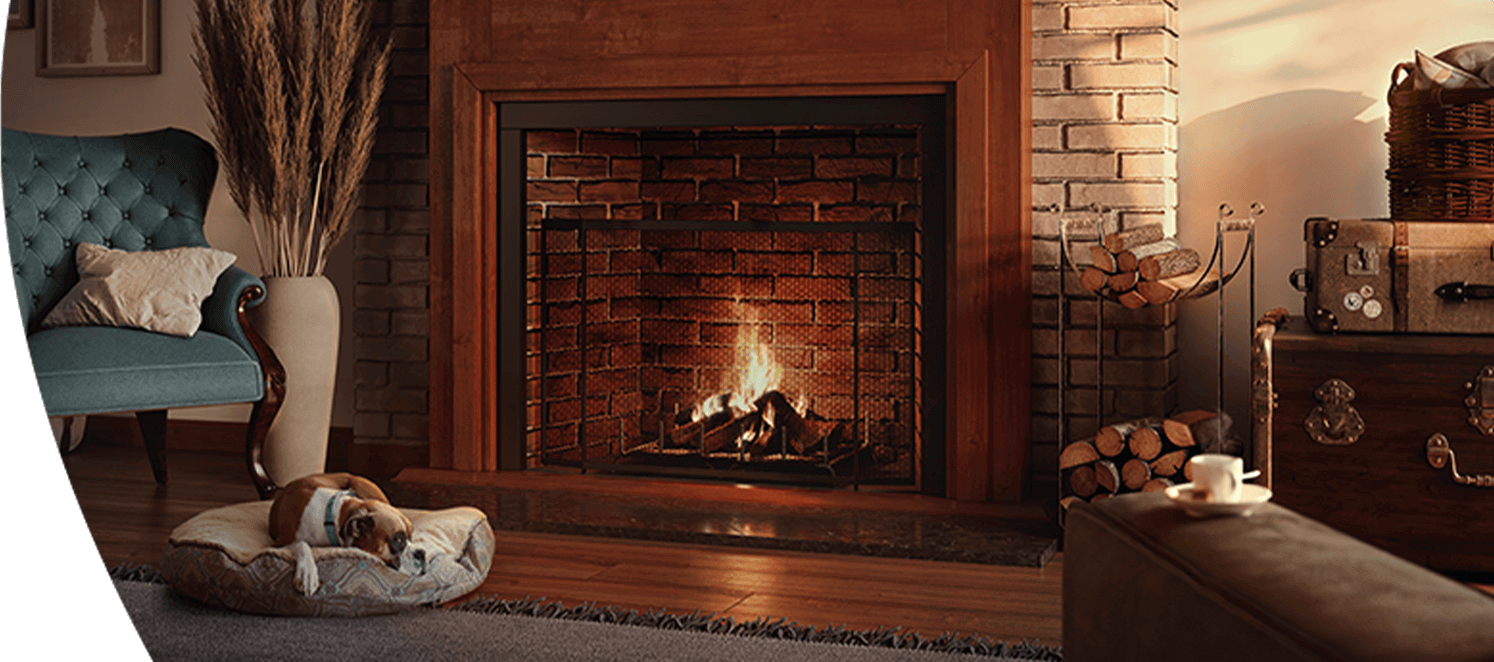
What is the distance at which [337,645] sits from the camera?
211cm

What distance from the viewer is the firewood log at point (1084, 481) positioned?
287cm

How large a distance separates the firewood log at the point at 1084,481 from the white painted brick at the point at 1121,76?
38.5 inches

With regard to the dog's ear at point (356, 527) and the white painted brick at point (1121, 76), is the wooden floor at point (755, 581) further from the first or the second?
the white painted brick at point (1121, 76)

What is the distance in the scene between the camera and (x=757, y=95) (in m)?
3.31

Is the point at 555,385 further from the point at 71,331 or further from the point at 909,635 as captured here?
the point at 909,635

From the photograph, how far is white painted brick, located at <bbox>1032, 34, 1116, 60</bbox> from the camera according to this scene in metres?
3.10

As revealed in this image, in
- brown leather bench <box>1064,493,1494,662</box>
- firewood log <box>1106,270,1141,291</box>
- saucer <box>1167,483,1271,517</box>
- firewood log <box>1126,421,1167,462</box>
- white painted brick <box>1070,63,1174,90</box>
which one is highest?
white painted brick <box>1070,63,1174,90</box>

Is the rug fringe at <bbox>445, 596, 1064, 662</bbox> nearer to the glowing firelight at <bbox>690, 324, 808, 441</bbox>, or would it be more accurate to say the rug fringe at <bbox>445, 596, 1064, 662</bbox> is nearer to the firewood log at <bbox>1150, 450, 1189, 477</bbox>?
the firewood log at <bbox>1150, 450, 1189, 477</bbox>

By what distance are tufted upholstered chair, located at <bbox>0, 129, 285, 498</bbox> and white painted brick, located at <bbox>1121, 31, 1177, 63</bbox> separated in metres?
2.40

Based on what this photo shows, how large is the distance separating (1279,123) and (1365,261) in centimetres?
70

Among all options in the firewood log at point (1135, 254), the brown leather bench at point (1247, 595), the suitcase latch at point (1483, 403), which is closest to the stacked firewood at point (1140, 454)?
the firewood log at point (1135, 254)

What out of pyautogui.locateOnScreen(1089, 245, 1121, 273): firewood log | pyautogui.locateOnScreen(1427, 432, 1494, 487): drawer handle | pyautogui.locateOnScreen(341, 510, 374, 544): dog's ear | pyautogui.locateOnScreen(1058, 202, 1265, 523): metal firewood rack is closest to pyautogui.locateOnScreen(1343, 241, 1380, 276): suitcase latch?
pyautogui.locateOnScreen(1058, 202, 1265, 523): metal firewood rack

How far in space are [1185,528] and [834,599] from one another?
1532mm

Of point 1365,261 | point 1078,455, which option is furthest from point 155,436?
point 1365,261
